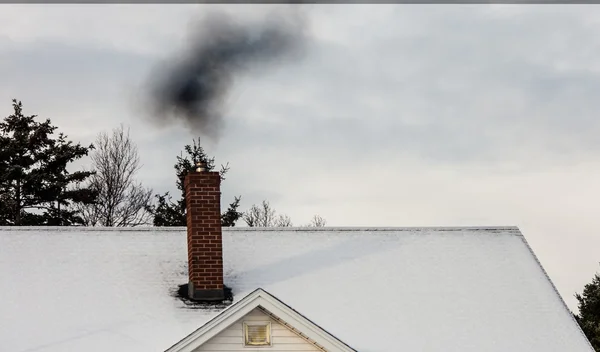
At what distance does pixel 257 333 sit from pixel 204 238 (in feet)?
9.08

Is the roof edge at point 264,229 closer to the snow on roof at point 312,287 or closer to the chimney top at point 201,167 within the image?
the snow on roof at point 312,287

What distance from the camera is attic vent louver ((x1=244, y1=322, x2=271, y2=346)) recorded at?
60.5 ft

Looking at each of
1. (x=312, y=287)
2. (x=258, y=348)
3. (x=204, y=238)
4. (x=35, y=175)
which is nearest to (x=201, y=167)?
(x=204, y=238)

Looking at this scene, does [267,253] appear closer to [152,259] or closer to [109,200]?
[152,259]

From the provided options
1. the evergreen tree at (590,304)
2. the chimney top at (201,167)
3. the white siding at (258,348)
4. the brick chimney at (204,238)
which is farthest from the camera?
the evergreen tree at (590,304)

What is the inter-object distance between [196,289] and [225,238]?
112 inches

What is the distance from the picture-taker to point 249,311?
59.1 feet

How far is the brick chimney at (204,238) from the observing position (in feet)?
66.1

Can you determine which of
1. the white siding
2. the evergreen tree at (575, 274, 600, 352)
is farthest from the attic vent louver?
the evergreen tree at (575, 274, 600, 352)

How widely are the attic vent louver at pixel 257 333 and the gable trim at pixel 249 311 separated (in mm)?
495

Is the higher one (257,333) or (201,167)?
(201,167)

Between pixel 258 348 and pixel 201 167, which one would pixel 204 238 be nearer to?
pixel 201 167

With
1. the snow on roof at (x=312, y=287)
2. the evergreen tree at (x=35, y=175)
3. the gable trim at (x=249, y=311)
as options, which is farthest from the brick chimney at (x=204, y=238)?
the evergreen tree at (x=35, y=175)

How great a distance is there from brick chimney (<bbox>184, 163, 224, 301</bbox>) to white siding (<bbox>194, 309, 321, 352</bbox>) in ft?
6.32
